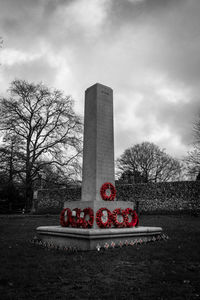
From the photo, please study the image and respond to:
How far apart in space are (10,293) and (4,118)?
21759mm

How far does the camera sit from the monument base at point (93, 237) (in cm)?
731

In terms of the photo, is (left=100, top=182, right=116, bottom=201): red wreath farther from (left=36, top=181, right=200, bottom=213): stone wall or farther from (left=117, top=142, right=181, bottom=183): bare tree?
(left=117, top=142, right=181, bottom=183): bare tree

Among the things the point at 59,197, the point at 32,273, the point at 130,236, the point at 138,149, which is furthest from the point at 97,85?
the point at 138,149

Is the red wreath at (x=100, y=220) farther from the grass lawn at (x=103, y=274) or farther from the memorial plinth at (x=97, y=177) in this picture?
the grass lawn at (x=103, y=274)

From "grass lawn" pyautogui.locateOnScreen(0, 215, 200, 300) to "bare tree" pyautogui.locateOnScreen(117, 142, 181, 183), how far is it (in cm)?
3241

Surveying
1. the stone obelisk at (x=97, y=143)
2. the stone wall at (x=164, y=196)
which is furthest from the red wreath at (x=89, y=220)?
the stone wall at (x=164, y=196)

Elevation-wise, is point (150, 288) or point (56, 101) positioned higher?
point (56, 101)

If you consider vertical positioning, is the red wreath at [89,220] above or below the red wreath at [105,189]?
below

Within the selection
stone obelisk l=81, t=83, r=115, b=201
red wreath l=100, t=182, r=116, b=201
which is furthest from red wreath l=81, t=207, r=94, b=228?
red wreath l=100, t=182, r=116, b=201

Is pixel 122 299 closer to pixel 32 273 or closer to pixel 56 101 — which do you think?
pixel 32 273

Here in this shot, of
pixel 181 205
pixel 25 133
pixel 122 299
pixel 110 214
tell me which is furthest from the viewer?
pixel 25 133

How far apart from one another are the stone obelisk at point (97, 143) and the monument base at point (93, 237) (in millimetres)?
1827

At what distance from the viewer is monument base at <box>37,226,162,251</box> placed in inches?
288

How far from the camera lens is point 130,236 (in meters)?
8.35
